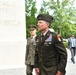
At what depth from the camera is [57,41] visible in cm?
514

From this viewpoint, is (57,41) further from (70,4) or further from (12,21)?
(70,4)

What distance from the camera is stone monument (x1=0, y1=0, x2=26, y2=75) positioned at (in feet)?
29.2

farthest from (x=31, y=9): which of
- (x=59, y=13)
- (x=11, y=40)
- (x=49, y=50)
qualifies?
(x=49, y=50)

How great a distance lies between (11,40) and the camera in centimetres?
902

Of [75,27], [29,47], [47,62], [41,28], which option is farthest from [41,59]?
[75,27]

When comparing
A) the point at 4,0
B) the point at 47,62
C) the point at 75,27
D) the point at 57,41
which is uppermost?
the point at 4,0

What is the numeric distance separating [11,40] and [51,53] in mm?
3959

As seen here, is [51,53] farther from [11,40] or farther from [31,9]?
[31,9]

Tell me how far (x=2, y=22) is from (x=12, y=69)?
1.30 meters

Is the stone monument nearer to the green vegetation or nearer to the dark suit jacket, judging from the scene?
the dark suit jacket

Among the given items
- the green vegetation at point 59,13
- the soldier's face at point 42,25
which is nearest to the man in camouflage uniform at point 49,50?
the soldier's face at point 42,25

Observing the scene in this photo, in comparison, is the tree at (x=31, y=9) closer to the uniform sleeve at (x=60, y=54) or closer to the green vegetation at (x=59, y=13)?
the green vegetation at (x=59, y=13)

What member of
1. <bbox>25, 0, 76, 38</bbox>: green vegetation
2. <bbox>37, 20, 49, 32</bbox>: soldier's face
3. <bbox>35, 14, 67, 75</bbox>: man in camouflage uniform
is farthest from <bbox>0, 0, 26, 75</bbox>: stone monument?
<bbox>25, 0, 76, 38</bbox>: green vegetation

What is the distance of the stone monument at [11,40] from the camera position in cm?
891
